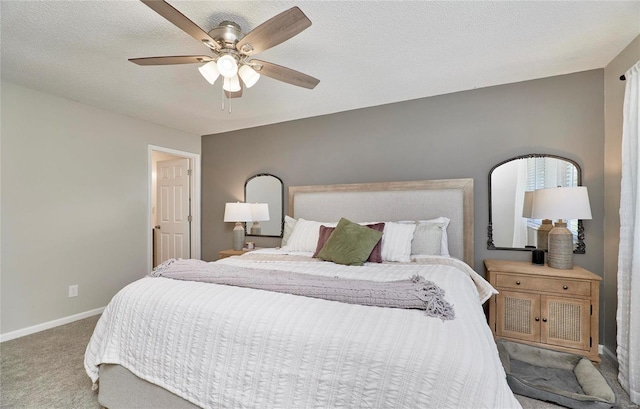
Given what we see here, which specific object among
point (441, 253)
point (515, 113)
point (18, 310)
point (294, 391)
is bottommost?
point (18, 310)

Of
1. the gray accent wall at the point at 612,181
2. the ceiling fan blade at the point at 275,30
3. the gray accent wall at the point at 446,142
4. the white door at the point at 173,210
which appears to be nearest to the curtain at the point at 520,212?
the gray accent wall at the point at 446,142

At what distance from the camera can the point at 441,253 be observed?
2672 mm

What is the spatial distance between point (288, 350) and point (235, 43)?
5.76 feet

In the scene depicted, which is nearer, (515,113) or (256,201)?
(515,113)

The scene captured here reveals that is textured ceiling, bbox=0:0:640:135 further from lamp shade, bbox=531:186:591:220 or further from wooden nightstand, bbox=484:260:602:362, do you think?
wooden nightstand, bbox=484:260:602:362

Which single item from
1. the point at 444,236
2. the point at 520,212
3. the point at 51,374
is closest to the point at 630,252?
the point at 520,212

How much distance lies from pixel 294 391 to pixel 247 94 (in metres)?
2.73

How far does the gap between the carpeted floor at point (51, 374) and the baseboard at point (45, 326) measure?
0.21ft

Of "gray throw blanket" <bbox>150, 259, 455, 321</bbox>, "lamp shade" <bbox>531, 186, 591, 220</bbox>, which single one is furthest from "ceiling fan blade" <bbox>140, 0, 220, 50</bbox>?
"lamp shade" <bbox>531, 186, 591, 220</bbox>

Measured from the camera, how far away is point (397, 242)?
2.57 metres

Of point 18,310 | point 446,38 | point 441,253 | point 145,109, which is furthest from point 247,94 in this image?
point 18,310

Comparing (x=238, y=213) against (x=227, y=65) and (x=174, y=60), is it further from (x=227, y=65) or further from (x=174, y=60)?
(x=227, y=65)

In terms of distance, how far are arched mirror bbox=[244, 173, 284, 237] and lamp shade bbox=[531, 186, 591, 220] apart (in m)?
2.90

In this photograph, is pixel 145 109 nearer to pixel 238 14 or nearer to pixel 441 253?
pixel 238 14
